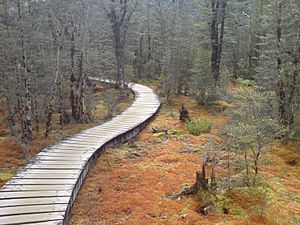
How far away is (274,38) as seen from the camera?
1778cm

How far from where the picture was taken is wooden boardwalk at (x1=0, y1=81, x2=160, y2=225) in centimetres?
782

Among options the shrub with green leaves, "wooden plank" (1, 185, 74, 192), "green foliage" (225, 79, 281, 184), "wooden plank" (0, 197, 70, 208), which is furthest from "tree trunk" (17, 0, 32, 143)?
"green foliage" (225, 79, 281, 184)

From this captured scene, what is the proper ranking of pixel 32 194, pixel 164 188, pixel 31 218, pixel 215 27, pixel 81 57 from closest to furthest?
1. pixel 31 218
2. pixel 32 194
3. pixel 164 188
4. pixel 81 57
5. pixel 215 27

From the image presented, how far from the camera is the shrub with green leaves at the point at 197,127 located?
17.8 metres

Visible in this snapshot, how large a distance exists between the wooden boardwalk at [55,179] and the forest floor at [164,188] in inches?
21.9

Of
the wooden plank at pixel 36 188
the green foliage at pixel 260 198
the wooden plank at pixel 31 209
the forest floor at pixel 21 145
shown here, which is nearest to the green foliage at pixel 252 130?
the green foliage at pixel 260 198

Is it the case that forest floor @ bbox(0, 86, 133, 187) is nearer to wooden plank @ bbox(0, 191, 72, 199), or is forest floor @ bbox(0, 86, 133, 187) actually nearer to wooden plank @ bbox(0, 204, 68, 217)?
wooden plank @ bbox(0, 191, 72, 199)

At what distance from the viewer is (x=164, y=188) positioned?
35.1 ft

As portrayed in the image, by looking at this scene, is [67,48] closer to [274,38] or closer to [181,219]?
[274,38]

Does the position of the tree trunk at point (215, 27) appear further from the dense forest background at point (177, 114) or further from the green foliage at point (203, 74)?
the green foliage at point (203, 74)

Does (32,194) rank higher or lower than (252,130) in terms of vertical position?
lower

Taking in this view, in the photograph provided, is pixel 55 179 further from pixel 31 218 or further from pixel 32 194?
pixel 31 218

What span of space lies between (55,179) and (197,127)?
9.55 m

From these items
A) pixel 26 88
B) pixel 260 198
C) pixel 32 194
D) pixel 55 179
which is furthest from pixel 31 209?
pixel 26 88
